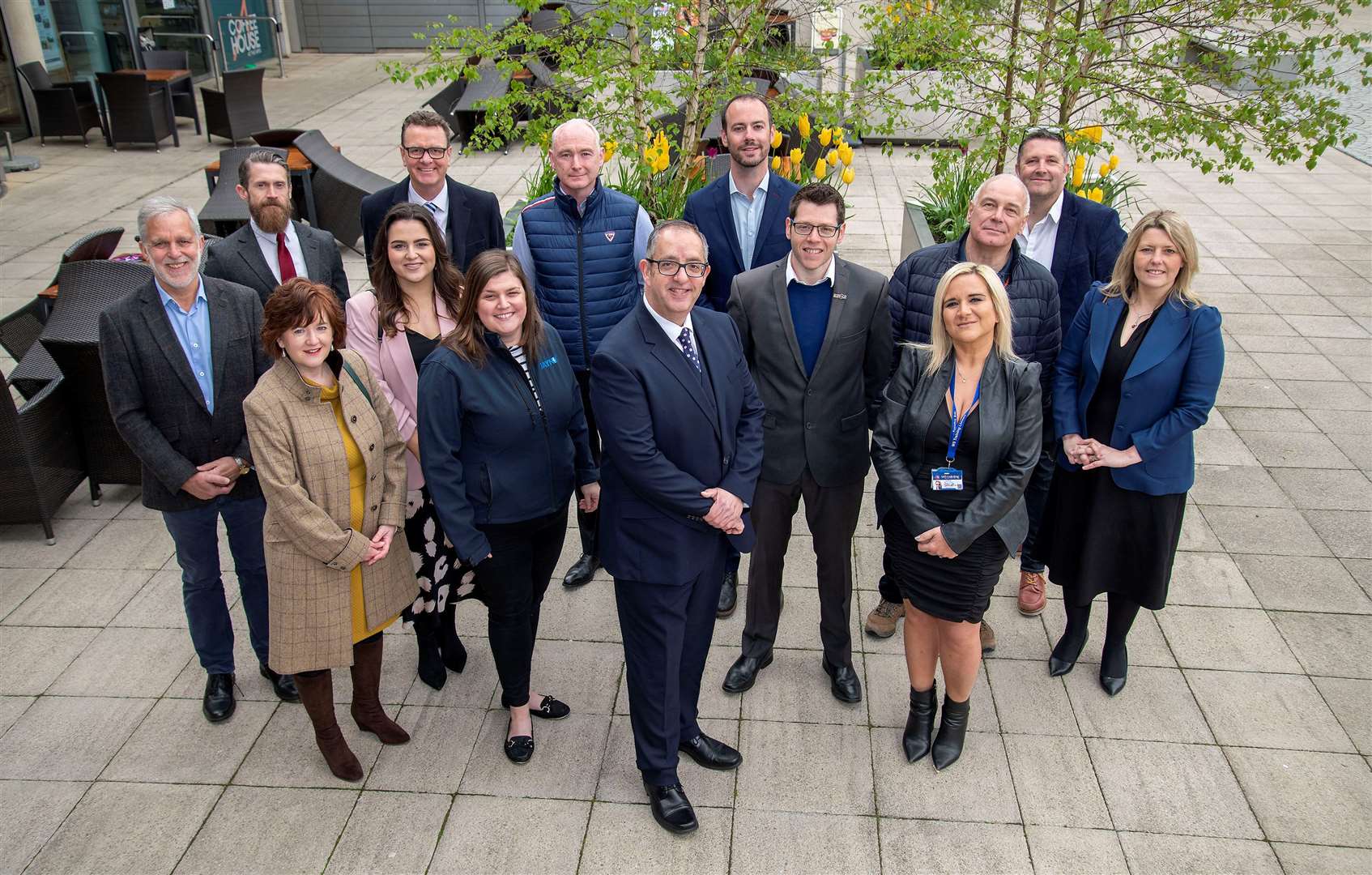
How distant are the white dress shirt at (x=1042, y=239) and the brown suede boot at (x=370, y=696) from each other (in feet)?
10.4

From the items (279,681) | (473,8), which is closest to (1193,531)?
(279,681)

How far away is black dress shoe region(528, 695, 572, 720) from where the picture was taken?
13.1 ft

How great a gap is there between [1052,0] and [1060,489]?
3.68 meters

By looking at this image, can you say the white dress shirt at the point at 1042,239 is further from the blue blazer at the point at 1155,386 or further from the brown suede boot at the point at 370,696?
the brown suede boot at the point at 370,696

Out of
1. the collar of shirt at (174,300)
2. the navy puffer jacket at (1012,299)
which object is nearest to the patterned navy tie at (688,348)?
the navy puffer jacket at (1012,299)

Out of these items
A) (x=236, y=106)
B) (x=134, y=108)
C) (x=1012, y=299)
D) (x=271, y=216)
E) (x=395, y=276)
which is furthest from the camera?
(x=236, y=106)

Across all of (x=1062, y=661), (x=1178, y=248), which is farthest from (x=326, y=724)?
(x=1178, y=248)

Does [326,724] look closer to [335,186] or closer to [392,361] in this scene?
[392,361]

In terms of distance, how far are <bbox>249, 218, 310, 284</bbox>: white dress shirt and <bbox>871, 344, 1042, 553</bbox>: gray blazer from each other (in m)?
2.53

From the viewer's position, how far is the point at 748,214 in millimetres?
4730

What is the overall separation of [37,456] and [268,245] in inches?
70.9

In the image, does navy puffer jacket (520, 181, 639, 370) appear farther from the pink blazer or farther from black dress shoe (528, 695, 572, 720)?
black dress shoe (528, 695, 572, 720)

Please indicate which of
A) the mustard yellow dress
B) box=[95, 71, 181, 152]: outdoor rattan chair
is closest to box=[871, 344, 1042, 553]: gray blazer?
the mustard yellow dress

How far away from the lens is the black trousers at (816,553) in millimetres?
3943
